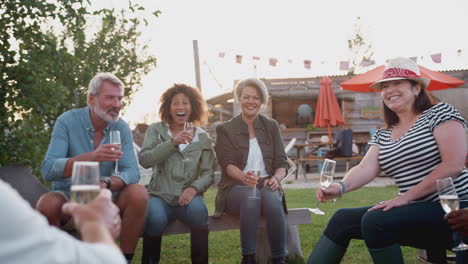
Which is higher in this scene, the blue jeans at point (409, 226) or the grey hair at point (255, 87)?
the grey hair at point (255, 87)

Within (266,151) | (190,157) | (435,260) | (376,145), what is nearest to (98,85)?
(190,157)

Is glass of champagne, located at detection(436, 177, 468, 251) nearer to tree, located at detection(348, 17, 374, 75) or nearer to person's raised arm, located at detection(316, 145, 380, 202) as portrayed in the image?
person's raised arm, located at detection(316, 145, 380, 202)

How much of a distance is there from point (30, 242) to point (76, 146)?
8.16ft

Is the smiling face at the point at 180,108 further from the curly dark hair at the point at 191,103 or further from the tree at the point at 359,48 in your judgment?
the tree at the point at 359,48

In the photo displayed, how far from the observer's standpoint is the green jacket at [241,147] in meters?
3.76

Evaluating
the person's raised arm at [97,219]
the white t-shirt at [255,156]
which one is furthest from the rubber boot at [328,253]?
the person's raised arm at [97,219]

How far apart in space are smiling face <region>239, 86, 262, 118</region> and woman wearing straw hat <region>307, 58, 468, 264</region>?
130 cm

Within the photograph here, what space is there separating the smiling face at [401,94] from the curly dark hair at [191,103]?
177 cm

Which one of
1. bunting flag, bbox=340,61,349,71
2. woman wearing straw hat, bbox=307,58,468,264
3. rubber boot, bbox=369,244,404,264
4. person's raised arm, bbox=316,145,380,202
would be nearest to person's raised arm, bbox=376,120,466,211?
woman wearing straw hat, bbox=307,58,468,264

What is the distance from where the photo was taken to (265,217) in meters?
3.51

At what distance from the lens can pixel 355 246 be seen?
4.39 m

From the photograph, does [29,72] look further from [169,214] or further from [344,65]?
[344,65]

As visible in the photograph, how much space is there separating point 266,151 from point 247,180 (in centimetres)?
62

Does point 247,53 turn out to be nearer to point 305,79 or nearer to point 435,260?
point 305,79
